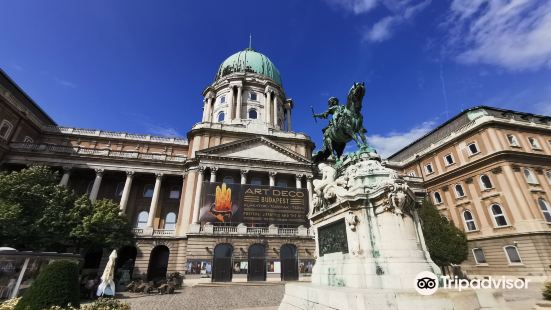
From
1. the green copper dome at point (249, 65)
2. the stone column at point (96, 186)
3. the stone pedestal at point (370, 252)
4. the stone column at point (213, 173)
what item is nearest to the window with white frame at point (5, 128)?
the stone column at point (96, 186)

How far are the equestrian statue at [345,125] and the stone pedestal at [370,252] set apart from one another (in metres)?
0.89

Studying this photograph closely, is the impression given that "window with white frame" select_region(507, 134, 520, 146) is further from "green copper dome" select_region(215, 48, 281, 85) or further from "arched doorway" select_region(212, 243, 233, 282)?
"green copper dome" select_region(215, 48, 281, 85)

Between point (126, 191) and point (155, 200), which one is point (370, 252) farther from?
point (126, 191)

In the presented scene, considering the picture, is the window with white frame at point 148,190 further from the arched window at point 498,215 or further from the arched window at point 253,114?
the arched window at point 498,215

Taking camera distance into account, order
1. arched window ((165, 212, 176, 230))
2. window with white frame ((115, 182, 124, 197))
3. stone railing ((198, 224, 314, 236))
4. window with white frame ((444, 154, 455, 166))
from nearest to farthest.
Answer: stone railing ((198, 224, 314, 236)) → arched window ((165, 212, 176, 230)) → window with white frame ((115, 182, 124, 197)) → window with white frame ((444, 154, 455, 166))

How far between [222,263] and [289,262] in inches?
260

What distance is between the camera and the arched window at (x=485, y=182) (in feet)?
90.5

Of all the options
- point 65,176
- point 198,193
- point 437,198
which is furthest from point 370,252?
point 437,198

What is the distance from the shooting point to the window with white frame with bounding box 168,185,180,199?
33866 mm

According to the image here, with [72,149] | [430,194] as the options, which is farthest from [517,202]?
[72,149]

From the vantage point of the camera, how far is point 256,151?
107 ft

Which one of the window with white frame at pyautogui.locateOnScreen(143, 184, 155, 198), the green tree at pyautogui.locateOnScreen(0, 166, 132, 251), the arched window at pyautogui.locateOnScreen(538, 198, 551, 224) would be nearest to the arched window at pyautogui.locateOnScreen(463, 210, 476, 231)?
the arched window at pyautogui.locateOnScreen(538, 198, 551, 224)

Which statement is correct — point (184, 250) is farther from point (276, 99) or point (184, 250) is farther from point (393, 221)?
point (276, 99)

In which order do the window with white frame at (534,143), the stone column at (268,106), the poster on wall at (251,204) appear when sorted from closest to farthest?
the poster on wall at (251,204)
the window with white frame at (534,143)
the stone column at (268,106)
